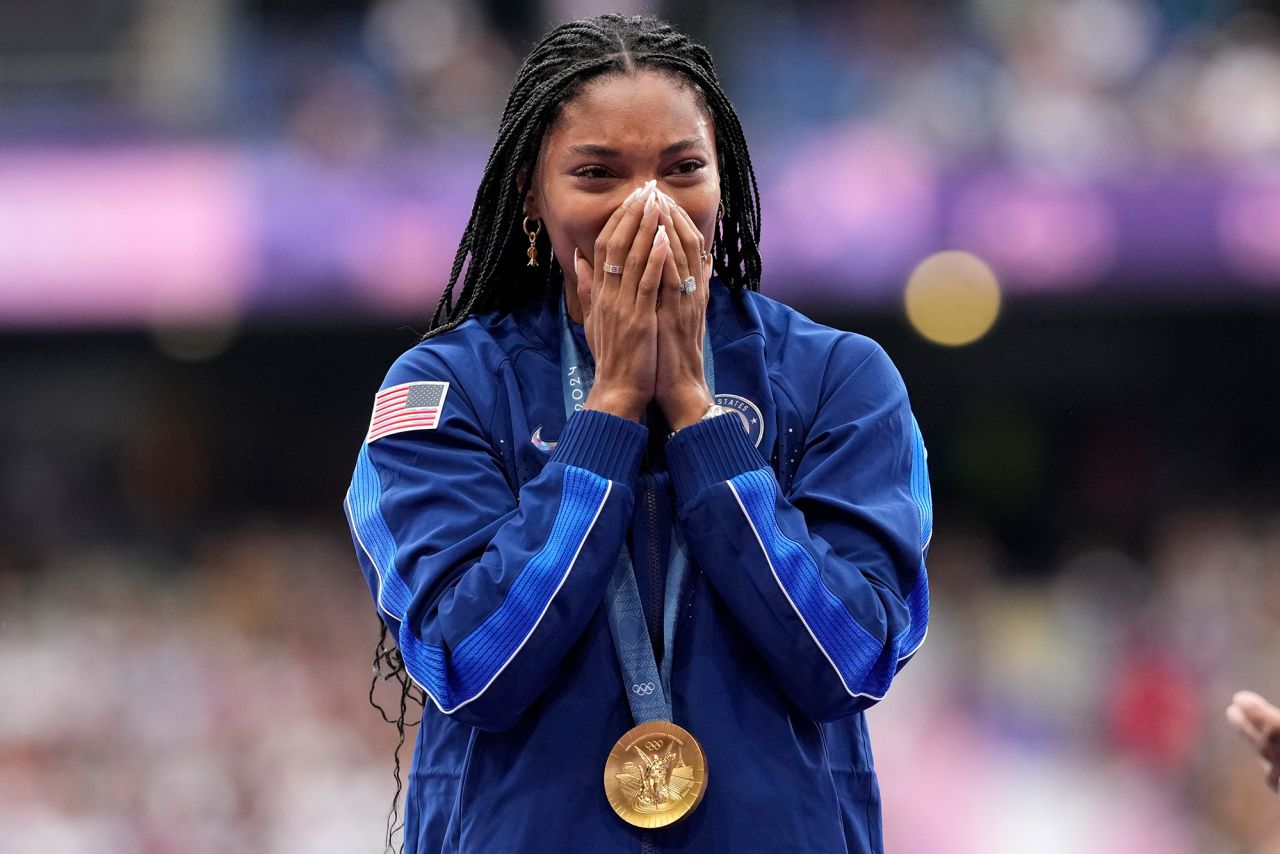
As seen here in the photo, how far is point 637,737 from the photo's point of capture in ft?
6.21

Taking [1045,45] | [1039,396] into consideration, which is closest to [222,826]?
[1045,45]

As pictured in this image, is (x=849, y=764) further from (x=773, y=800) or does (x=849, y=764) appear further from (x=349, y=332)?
(x=349, y=332)

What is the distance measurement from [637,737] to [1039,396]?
9.33 meters

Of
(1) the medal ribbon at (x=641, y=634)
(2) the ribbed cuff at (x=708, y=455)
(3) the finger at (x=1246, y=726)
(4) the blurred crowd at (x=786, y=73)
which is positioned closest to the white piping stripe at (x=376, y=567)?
(1) the medal ribbon at (x=641, y=634)

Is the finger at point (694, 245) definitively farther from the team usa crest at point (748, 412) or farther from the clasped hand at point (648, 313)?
the team usa crest at point (748, 412)

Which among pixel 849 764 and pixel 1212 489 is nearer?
pixel 849 764

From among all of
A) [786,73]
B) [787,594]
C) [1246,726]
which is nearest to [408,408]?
[787,594]

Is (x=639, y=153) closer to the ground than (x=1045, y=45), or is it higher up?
closer to the ground

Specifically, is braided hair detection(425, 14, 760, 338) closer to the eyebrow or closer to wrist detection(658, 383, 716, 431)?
the eyebrow

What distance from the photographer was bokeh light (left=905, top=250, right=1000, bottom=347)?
27.5 feet

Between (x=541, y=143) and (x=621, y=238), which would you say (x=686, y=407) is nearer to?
(x=621, y=238)

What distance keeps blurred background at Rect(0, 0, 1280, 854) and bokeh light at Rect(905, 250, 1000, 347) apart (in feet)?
0.11

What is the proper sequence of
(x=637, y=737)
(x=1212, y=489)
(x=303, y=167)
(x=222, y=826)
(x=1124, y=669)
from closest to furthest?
(x=637, y=737) → (x=222, y=826) → (x=1124, y=669) → (x=303, y=167) → (x=1212, y=489)

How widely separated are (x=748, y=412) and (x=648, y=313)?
0.19 meters
